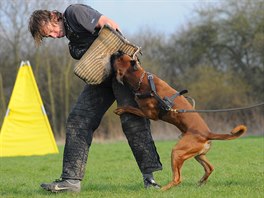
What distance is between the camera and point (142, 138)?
18.6ft

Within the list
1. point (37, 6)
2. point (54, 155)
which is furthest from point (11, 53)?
point (54, 155)

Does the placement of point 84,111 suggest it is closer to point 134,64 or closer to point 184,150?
point 134,64

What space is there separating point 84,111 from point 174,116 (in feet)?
3.26

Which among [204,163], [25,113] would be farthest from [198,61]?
[204,163]

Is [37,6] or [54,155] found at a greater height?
[37,6]

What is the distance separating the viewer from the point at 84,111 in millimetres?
5703

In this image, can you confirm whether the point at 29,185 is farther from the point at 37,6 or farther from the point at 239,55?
the point at 239,55

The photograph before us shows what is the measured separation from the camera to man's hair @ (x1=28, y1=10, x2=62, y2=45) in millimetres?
5488

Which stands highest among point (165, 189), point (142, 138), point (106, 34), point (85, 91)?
point (106, 34)

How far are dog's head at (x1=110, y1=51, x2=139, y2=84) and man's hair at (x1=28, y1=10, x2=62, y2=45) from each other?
731 mm

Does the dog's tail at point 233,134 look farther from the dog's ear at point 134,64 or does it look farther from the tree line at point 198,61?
the tree line at point 198,61

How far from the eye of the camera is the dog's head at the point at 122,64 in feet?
18.6

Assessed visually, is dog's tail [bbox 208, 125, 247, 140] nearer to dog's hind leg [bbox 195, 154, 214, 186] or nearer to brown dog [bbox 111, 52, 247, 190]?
brown dog [bbox 111, 52, 247, 190]

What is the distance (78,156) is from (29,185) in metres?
1.52
